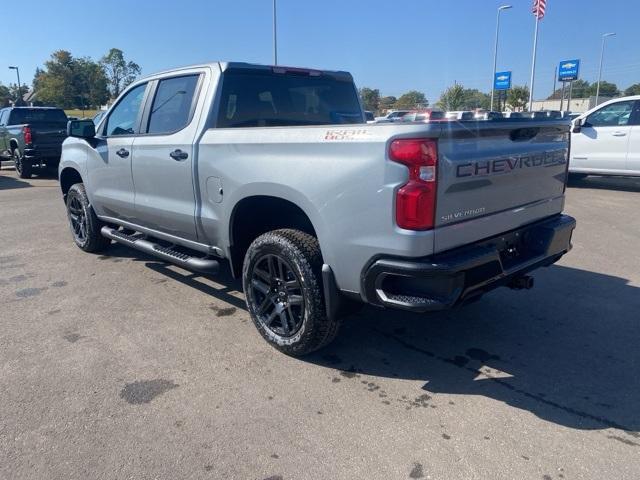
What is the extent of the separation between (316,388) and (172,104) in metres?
2.70

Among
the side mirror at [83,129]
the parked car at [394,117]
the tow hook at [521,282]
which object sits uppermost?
the parked car at [394,117]

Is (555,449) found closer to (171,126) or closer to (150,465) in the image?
(150,465)

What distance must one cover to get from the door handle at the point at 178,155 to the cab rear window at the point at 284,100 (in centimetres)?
37

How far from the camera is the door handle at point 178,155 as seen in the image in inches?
159

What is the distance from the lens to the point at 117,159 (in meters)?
5.02

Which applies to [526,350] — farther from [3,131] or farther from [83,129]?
[3,131]

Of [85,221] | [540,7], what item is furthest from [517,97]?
[85,221]

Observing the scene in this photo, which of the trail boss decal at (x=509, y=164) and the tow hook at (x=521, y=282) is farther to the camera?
the tow hook at (x=521, y=282)

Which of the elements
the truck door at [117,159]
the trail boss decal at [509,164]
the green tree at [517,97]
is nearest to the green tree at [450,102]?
the trail boss decal at [509,164]

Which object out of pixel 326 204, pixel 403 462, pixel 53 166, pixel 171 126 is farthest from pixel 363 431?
pixel 53 166

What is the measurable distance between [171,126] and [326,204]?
198cm

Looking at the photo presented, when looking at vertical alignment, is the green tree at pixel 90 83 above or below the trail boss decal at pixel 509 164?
A: above

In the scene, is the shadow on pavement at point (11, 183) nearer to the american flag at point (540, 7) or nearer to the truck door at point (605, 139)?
the truck door at point (605, 139)

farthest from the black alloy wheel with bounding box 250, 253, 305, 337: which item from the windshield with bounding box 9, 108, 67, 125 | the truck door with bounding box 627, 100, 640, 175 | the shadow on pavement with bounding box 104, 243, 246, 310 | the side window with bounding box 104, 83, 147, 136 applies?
the windshield with bounding box 9, 108, 67, 125
